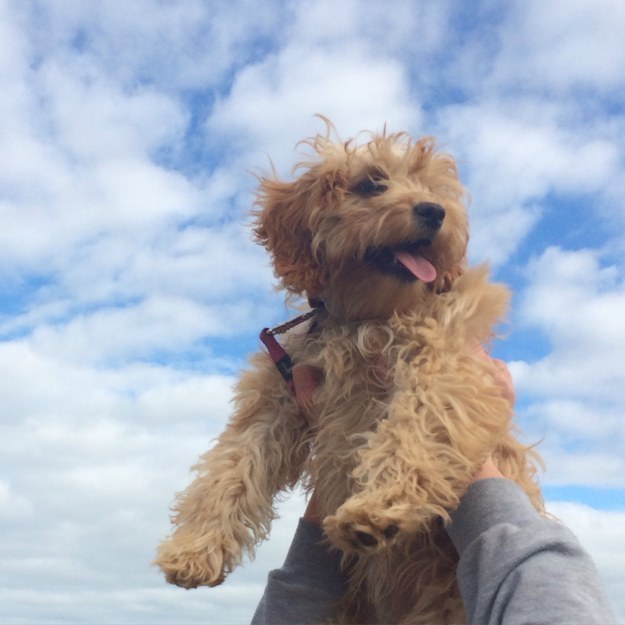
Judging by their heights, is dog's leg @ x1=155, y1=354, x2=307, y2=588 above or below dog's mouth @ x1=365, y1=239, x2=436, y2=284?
below

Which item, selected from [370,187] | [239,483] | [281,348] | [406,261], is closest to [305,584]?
[239,483]

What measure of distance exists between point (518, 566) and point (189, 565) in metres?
1.42

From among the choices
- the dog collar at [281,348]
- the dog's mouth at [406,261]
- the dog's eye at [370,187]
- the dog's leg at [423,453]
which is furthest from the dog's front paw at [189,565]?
the dog's eye at [370,187]

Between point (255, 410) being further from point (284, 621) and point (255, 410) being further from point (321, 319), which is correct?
point (284, 621)

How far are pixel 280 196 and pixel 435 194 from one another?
817mm

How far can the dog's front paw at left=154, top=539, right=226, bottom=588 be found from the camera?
3117 millimetres

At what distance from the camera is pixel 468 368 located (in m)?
3.32

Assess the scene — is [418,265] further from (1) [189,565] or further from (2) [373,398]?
(1) [189,565]

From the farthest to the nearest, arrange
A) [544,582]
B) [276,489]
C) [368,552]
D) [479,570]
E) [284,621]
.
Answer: [276,489]
[284,621]
[368,552]
[479,570]
[544,582]

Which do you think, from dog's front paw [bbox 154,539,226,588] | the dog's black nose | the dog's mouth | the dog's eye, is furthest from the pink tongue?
dog's front paw [bbox 154,539,226,588]

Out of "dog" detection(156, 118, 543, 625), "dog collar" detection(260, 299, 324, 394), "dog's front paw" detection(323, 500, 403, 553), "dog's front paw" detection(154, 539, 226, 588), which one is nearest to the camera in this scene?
"dog's front paw" detection(323, 500, 403, 553)

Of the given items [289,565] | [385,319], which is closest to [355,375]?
[385,319]

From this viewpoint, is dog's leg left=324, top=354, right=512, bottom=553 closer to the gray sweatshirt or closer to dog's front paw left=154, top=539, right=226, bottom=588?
the gray sweatshirt

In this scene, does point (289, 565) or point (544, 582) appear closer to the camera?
point (544, 582)
